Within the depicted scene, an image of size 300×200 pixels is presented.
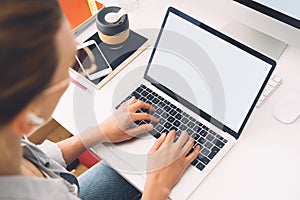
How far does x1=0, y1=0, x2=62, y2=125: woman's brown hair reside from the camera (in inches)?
16.7

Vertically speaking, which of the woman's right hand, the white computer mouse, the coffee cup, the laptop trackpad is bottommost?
the laptop trackpad

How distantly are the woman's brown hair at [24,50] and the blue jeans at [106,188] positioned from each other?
54 centimetres

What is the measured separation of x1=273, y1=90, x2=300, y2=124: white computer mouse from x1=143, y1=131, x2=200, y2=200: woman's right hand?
0.61 ft

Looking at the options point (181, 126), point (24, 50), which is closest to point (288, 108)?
point (181, 126)

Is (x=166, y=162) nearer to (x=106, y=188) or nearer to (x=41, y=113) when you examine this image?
(x=106, y=188)

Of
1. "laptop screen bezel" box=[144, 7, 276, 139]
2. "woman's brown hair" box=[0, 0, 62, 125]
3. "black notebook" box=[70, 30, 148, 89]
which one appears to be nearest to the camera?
"woman's brown hair" box=[0, 0, 62, 125]

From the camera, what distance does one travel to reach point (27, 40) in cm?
44

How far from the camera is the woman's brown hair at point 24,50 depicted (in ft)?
1.39

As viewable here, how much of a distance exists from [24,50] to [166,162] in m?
0.44

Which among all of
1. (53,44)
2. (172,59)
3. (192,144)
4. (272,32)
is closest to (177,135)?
(192,144)

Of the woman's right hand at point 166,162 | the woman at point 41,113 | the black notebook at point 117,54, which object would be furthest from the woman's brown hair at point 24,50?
the black notebook at point 117,54

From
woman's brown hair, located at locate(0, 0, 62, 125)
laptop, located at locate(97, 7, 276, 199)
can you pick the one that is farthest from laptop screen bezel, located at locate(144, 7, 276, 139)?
woman's brown hair, located at locate(0, 0, 62, 125)

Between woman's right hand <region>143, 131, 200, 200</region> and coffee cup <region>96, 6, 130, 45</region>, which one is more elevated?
coffee cup <region>96, 6, 130, 45</region>

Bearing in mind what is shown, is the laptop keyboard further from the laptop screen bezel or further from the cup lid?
the cup lid
